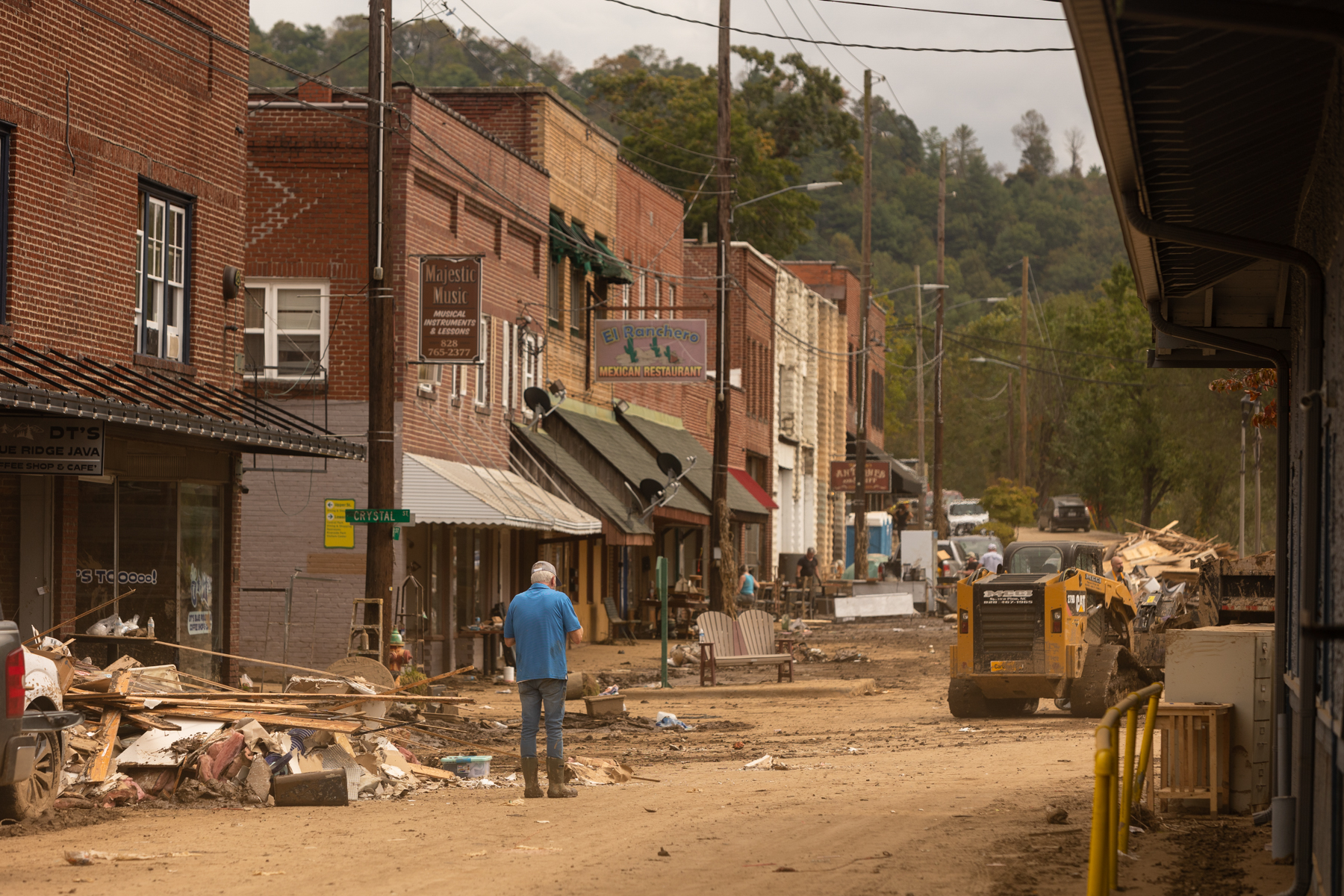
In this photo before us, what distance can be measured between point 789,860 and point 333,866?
2.82m

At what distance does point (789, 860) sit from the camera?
35.2 feet

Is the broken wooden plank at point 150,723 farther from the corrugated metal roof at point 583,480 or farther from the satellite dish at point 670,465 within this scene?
the satellite dish at point 670,465

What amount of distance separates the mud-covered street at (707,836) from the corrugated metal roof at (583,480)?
1235cm

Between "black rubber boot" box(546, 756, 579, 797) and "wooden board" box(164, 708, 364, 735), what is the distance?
199 centimetres

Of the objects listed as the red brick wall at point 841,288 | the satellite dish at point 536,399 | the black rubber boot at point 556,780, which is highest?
the red brick wall at point 841,288

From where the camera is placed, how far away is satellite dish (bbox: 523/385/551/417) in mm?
31375

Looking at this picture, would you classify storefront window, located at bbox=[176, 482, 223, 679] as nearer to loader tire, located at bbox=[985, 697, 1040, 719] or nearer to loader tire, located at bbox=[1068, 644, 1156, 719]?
loader tire, located at bbox=[985, 697, 1040, 719]

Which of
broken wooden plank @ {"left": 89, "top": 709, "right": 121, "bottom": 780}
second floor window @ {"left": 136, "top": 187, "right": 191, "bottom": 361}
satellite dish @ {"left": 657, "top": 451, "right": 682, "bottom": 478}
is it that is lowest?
broken wooden plank @ {"left": 89, "top": 709, "right": 121, "bottom": 780}

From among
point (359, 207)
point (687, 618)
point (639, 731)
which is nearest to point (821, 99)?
point (687, 618)

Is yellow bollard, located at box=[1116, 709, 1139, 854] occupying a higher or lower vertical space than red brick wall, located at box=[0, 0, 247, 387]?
lower

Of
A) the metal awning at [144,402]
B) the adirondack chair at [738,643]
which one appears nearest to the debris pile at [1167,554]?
the adirondack chair at [738,643]

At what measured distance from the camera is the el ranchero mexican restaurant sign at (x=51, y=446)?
16078mm

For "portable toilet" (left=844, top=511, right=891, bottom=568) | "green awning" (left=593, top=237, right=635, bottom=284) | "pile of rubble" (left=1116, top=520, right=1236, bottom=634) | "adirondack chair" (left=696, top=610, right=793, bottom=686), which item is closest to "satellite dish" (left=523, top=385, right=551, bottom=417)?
"green awning" (left=593, top=237, right=635, bottom=284)

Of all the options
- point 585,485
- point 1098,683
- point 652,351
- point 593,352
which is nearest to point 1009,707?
point 1098,683
